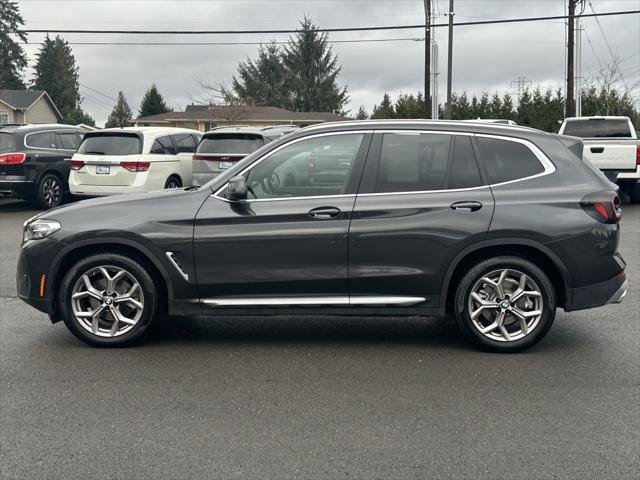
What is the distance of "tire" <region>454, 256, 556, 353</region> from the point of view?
593cm

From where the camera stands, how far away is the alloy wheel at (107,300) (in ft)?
20.1

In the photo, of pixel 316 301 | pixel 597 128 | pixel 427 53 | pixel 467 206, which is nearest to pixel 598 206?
pixel 467 206

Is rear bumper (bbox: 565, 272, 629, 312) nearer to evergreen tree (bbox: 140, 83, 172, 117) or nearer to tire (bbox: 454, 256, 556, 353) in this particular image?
tire (bbox: 454, 256, 556, 353)

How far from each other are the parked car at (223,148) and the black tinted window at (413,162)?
959 centimetres

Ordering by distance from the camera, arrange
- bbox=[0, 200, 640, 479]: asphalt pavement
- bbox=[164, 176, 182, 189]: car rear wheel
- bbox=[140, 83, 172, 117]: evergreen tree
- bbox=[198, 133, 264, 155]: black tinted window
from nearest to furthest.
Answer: bbox=[0, 200, 640, 479]: asphalt pavement < bbox=[198, 133, 264, 155]: black tinted window < bbox=[164, 176, 182, 189]: car rear wheel < bbox=[140, 83, 172, 117]: evergreen tree

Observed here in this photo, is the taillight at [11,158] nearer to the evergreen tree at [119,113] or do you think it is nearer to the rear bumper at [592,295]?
the rear bumper at [592,295]

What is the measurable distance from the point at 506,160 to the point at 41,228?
3667 mm

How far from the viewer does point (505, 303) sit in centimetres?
595

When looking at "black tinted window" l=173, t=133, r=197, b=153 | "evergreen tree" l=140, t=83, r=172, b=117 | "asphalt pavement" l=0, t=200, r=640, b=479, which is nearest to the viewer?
"asphalt pavement" l=0, t=200, r=640, b=479

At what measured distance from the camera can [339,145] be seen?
616 cm

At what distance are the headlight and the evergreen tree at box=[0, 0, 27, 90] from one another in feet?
268

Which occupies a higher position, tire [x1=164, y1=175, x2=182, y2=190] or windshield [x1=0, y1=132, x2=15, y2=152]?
windshield [x1=0, y1=132, x2=15, y2=152]

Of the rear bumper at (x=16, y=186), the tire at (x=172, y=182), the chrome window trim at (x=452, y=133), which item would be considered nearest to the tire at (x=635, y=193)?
the tire at (x=172, y=182)

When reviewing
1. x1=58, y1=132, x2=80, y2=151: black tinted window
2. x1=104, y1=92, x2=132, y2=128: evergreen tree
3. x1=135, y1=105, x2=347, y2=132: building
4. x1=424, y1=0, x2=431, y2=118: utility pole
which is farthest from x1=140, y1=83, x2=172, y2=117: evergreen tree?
x1=58, y1=132, x2=80, y2=151: black tinted window
